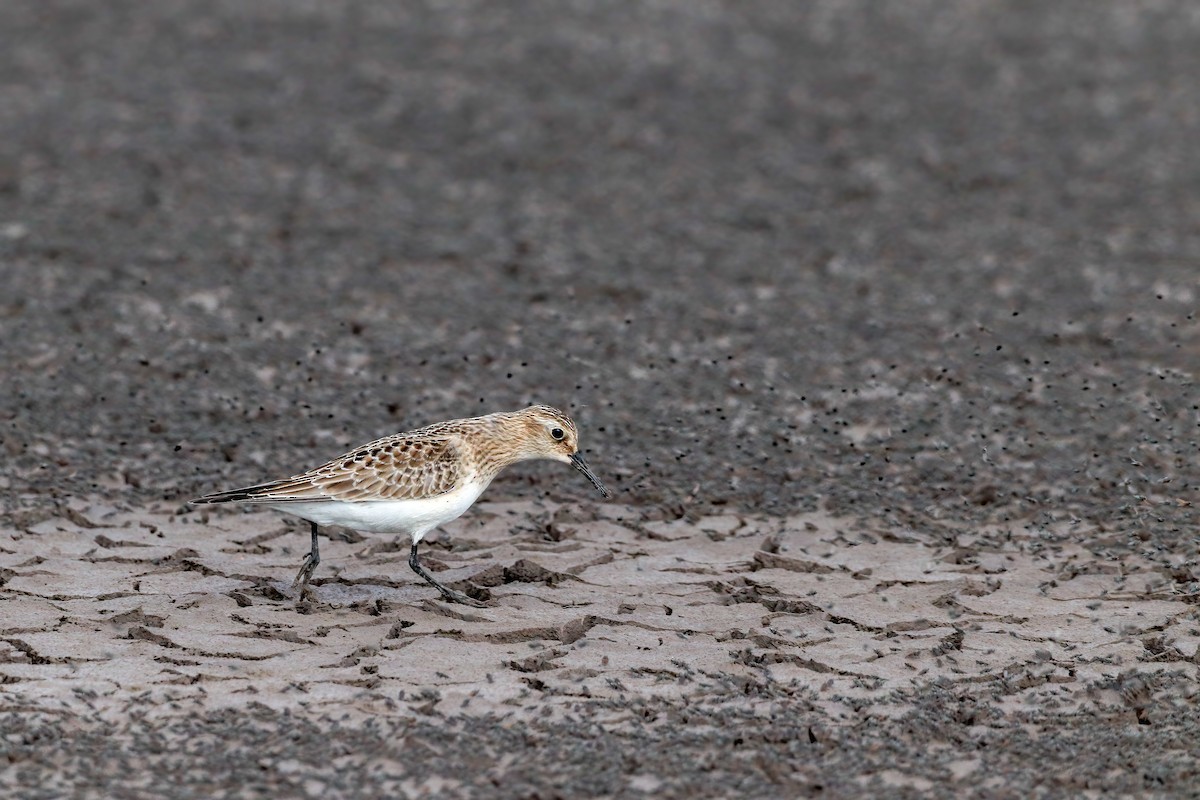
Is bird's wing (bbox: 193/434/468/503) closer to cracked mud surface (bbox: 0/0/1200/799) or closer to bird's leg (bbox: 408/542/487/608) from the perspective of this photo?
bird's leg (bbox: 408/542/487/608)

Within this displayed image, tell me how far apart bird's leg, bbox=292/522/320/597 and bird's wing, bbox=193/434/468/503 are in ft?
1.12

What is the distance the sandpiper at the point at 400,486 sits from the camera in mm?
8977

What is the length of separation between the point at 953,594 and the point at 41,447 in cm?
633

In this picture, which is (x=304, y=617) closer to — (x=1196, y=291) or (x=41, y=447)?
(x=41, y=447)

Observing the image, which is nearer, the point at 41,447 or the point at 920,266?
the point at 41,447

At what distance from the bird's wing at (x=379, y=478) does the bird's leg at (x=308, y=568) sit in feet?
1.12

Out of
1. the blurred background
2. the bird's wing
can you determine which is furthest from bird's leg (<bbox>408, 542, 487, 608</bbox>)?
the blurred background

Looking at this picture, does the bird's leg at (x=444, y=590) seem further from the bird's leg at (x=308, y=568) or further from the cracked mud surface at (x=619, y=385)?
the bird's leg at (x=308, y=568)

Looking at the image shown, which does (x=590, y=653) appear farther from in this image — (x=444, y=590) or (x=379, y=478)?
(x=379, y=478)

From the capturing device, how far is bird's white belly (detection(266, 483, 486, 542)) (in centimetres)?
898

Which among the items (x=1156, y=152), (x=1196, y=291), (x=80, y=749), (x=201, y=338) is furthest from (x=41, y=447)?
(x=1156, y=152)

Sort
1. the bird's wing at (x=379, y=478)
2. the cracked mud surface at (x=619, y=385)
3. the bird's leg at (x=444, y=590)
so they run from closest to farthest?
the cracked mud surface at (x=619, y=385) < the bird's wing at (x=379, y=478) < the bird's leg at (x=444, y=590)

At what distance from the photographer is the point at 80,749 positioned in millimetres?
7277

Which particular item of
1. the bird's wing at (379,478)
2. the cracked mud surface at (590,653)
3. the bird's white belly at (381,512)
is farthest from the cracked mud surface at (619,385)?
the bird's wing at (379,478)
